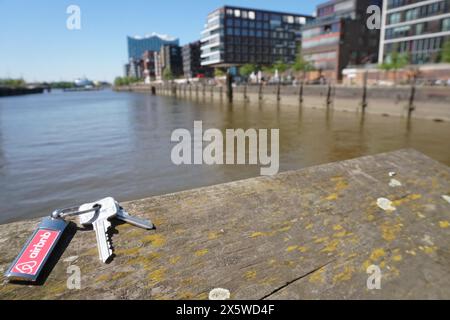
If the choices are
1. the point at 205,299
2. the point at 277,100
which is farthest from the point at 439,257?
the point at 277,100

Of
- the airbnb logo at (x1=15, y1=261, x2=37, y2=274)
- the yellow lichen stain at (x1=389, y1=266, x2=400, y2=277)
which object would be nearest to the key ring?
the airbnb logo at (x1=15, y1=261, x2=37, y2=274)

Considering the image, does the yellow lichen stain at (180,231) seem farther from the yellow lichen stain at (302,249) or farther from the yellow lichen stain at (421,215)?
the yellow lichen stain at (421,215)

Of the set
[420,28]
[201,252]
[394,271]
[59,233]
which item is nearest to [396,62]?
[420,28]

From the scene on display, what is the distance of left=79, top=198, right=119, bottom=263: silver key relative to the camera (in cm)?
184

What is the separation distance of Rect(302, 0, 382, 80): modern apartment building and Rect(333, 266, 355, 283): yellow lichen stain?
79164 millimetres

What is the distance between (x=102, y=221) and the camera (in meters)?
2.04

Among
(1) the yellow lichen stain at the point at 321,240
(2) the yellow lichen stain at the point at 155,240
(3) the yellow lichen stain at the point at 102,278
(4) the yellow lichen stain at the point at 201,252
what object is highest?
(2) the yellow lichen stain at the point at 155,240

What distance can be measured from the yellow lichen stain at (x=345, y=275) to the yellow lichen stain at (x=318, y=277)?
0.07m

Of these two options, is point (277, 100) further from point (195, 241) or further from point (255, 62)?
point (255, 62)

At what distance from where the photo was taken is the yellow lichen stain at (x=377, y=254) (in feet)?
Result: 6.45

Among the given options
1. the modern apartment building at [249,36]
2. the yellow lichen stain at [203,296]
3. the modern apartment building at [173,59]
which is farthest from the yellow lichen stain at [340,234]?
the modern apartment building at [173,59]

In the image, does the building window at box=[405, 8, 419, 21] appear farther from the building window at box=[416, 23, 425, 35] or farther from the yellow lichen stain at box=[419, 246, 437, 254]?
the yellow lichen stain at box=[419, 246, 437, 254]

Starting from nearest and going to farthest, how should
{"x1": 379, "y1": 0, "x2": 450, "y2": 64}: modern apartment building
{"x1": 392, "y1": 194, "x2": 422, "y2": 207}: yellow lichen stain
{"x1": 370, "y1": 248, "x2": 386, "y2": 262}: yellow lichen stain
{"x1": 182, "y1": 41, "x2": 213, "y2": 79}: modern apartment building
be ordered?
{"x1": 370, "y1": 248, "x2": 386, "y2": 262}: yellow lichen stain
{"x1": 392, "y1": 194, "x2": 422, "y2": 207}: yellow lichen stain
{"x1": 379, "y1": 0, "x2": 450, "y2": 64}: modern apartment building
{"x1": 182, "y1": 41, "x2": 213, "y2": 79}: modern apartment building

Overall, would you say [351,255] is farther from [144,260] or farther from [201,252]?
[144,260]
